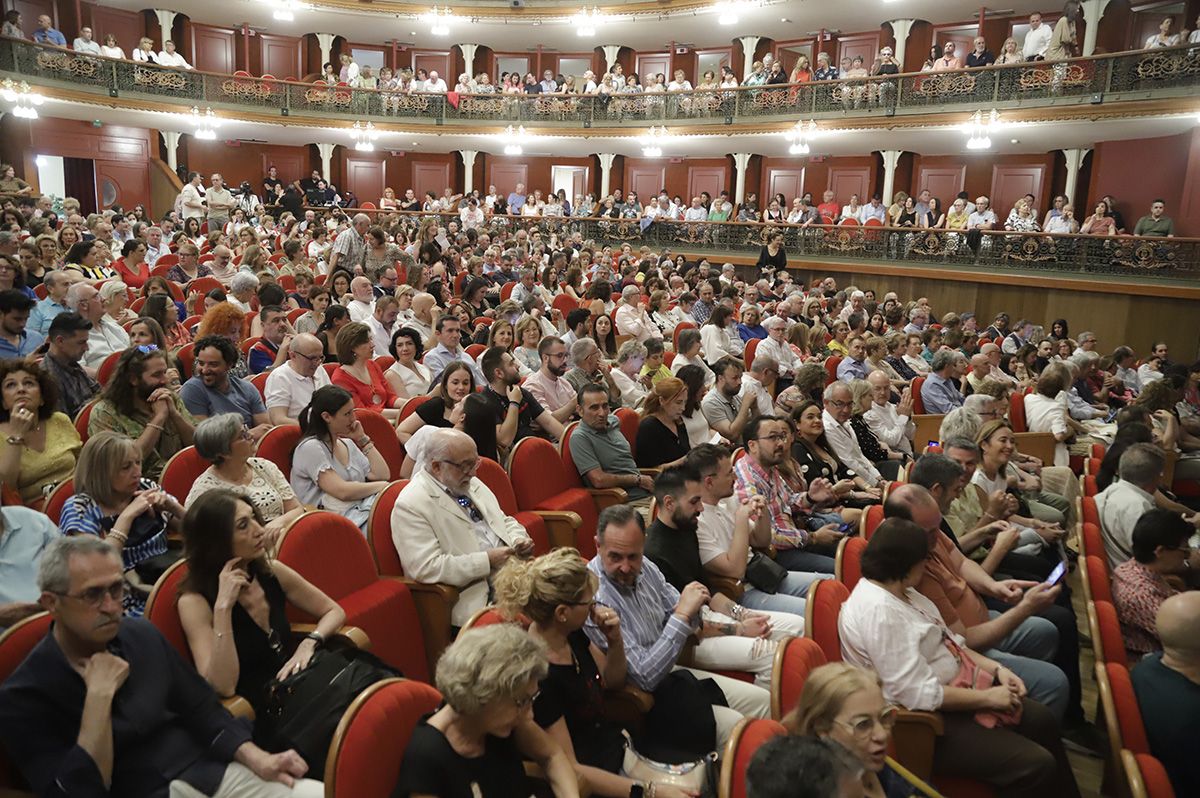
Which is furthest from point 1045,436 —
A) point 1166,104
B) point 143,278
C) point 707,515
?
point 1166,104

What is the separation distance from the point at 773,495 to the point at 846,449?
1.25 meters

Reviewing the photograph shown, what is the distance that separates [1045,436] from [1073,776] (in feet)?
12.4

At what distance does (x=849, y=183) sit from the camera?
62.5 ft

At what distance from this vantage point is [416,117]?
67.9 feet

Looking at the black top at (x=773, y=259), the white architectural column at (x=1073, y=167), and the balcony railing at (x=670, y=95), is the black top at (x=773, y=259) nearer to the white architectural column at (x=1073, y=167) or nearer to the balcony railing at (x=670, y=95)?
the balcony railing at (x=670, y=95)

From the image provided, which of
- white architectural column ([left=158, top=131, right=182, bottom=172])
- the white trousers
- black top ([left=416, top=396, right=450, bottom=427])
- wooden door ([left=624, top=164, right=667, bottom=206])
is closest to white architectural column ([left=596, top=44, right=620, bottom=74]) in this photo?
wooden door ([left=624, top=164, right=667, bottom=206])

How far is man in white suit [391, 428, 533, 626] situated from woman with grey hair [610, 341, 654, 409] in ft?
9.84

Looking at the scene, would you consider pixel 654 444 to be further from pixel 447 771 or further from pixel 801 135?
pixel 801 135

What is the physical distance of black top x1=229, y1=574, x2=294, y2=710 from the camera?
7.67ft

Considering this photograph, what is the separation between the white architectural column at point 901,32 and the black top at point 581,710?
18.1m

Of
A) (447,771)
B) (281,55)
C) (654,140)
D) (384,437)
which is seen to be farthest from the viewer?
(281,55)

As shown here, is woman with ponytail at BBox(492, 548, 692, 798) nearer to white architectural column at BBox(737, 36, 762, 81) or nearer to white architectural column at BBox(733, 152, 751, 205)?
white architectural column at BBox(733, 152, 751, 205)

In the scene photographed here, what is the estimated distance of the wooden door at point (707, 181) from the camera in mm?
21203

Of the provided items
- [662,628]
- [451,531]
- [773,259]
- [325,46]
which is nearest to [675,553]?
[662,628]
